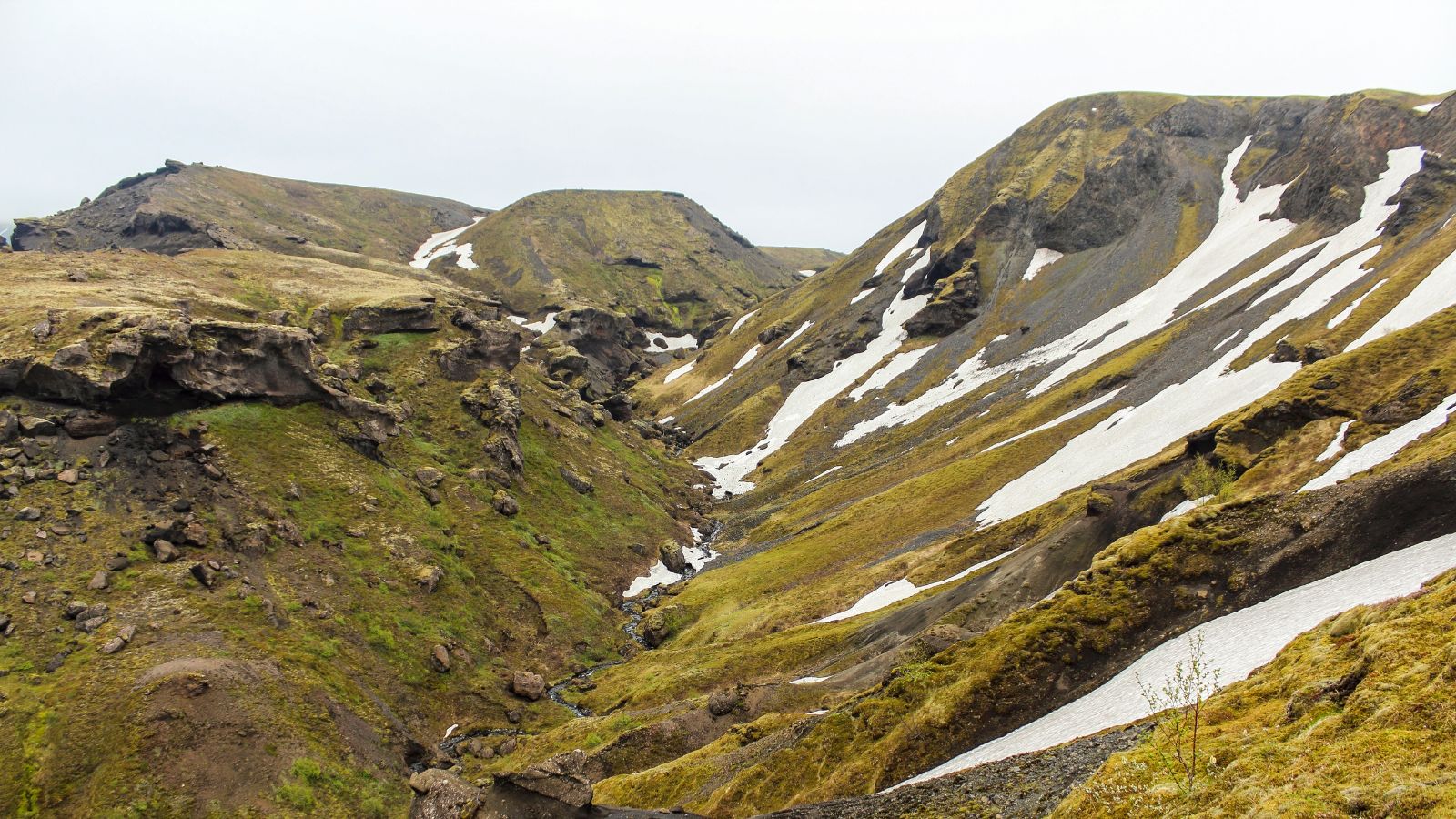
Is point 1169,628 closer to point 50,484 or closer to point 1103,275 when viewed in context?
point 50,484

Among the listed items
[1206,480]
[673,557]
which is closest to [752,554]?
[673,557]

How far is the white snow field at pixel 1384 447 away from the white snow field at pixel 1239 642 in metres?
8.76

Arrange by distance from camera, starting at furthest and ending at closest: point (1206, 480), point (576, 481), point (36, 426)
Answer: point (576, 481) → point (36, 426) → point (1206, 480)

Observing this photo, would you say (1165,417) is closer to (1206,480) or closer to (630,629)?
(1206,480)

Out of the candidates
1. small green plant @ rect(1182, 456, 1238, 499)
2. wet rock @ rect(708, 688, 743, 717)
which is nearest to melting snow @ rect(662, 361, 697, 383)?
wet rock @ rect(708, 688, 743, 717)

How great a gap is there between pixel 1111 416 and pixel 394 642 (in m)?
69.0

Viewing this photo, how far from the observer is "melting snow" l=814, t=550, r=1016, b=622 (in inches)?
2055

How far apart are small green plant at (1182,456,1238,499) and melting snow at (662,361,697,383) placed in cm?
15547

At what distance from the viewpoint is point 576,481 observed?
8706 cm

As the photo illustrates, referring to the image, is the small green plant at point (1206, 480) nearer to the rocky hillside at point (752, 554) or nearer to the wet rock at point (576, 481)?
the rocky hillside at point (752, 554)

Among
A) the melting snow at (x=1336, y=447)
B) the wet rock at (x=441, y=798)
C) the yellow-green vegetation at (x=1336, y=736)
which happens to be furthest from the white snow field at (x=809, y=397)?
the yellow-green vegetation at (x=1336, y=736)

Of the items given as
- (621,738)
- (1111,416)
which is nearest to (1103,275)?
(1111,416)

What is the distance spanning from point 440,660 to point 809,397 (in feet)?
324

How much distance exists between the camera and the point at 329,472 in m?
60.2
